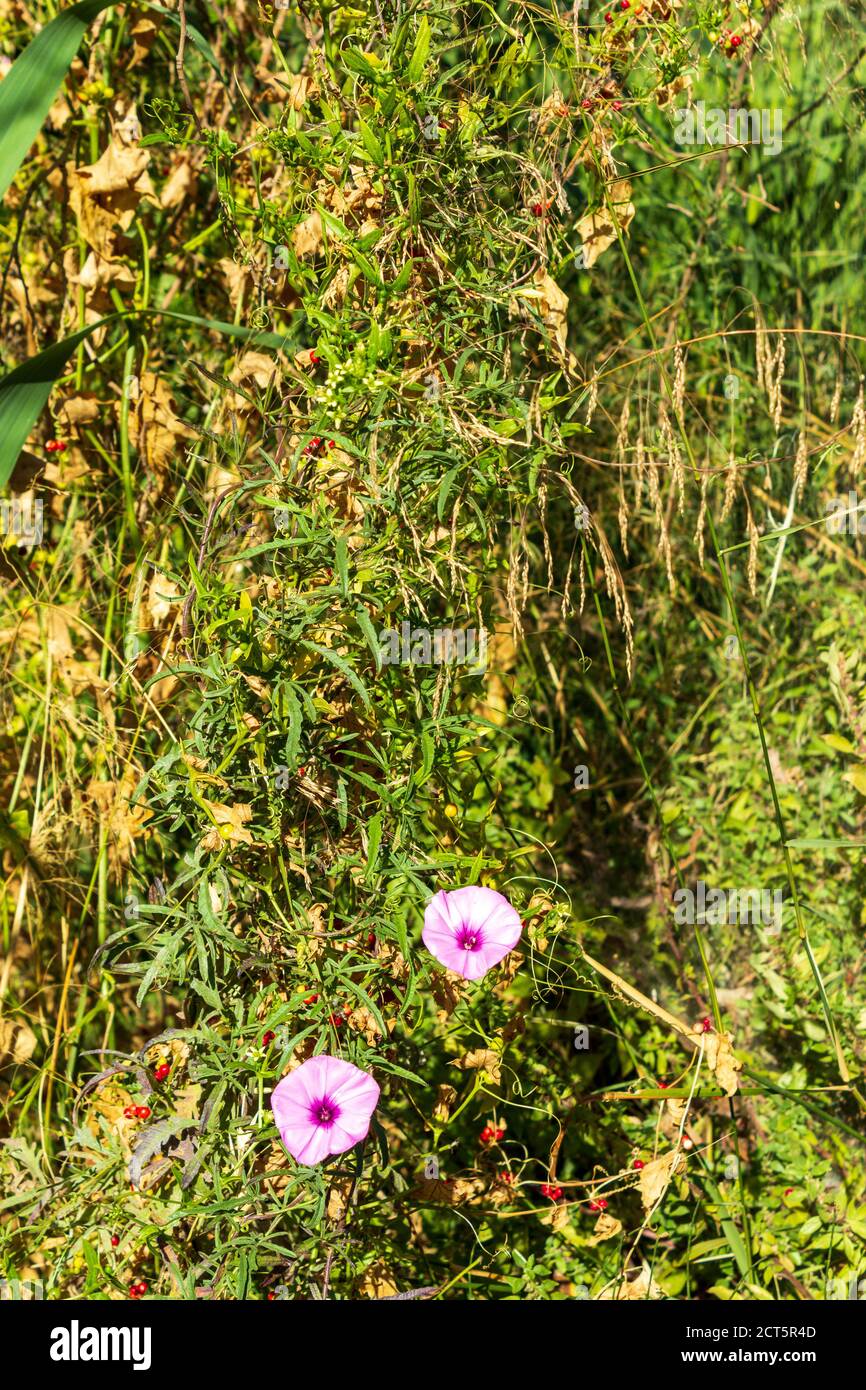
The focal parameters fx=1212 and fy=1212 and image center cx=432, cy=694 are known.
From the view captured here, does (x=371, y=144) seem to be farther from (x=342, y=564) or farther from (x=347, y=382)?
(x=342, y=564)

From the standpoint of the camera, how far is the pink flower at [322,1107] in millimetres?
1187

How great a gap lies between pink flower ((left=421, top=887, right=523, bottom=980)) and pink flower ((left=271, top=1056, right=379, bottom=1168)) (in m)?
0.15

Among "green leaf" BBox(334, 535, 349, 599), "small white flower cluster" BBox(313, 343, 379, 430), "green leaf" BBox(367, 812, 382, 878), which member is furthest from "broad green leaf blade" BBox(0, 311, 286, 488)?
"green leaf" BBox(367, 812, 382, 878)

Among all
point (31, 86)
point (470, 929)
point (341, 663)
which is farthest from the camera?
point (31, 86)

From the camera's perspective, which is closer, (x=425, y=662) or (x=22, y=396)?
(x=425, y=662)

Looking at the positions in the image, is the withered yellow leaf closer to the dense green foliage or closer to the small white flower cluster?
the dense green foliage

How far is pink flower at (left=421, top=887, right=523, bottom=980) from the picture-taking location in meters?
1.27

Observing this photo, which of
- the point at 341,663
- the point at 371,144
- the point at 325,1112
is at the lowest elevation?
the point at 325,1112

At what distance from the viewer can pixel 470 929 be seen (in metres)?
1.30

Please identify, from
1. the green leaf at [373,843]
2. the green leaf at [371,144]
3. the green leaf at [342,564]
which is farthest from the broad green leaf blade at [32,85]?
the green leaf at [373,843]

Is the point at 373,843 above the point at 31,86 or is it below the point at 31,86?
below

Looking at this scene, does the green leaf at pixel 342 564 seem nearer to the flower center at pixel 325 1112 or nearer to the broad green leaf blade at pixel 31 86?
the flower center at pixel 325 1112

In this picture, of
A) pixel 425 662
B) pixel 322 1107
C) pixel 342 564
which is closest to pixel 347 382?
pixel 342 564
